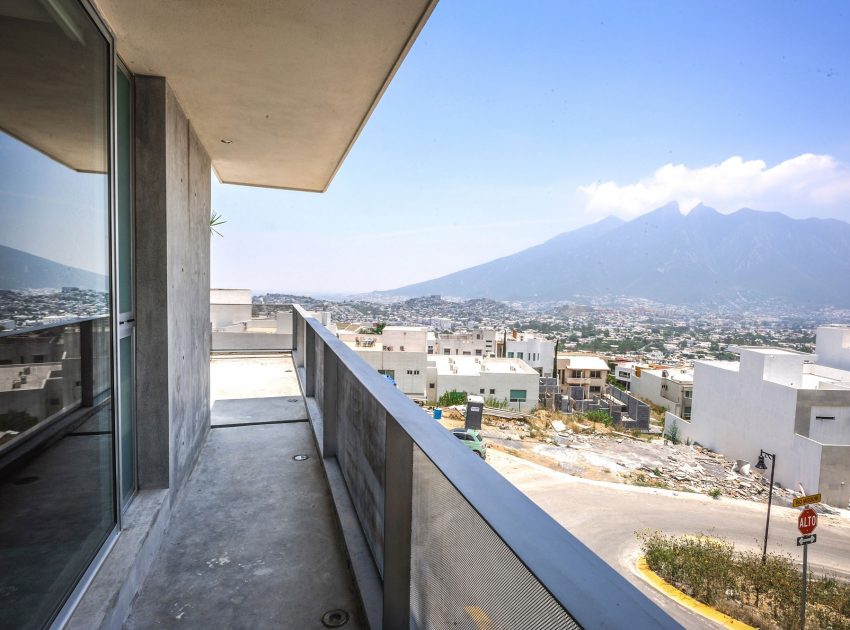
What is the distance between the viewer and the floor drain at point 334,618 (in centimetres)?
191

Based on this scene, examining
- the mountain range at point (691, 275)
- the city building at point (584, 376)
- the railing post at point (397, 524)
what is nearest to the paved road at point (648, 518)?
the railing post at point (397, 524)

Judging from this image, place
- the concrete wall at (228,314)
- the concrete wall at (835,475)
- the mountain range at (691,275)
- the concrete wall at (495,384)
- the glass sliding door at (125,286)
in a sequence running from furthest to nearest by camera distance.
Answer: the mountain range at (691,275)
the concrete wall at (495,384)
the concrete wall at (835,475)
the concrete wall at (228,314)
the glass sliding door at (125,286)

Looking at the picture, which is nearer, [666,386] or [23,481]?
[23,481]

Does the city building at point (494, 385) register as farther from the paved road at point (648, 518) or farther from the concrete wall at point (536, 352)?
the concrete wall at point (536, 352)

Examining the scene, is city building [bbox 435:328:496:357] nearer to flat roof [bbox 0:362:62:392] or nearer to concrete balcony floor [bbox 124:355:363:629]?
concrete balcony floor [bbox 124:355:363:629]

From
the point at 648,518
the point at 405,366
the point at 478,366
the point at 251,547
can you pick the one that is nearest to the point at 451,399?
the point at 405,366

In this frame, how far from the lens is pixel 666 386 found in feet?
135

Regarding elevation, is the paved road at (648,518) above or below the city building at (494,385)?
below

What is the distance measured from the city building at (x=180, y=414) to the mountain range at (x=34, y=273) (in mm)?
11

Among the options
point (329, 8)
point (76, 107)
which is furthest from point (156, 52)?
point (329, 8)

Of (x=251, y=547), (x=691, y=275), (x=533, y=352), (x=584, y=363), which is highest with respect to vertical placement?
(x=691, y=275)

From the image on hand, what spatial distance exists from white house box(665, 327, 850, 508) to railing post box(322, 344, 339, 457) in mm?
23765

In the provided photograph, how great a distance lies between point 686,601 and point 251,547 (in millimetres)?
13677

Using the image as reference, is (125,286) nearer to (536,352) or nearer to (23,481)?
(23,481)
